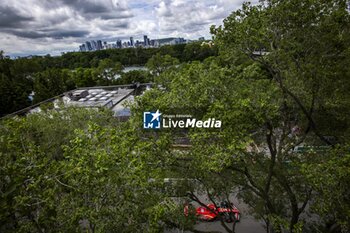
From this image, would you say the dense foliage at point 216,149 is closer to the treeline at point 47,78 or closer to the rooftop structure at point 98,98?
the rooftop structure at point 98,98

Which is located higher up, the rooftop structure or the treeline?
the treeline

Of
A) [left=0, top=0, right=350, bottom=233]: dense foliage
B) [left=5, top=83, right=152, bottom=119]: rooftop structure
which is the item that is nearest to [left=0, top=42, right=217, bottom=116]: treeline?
[left=5, top=83, right=152, bottom=119]: rooftop structure

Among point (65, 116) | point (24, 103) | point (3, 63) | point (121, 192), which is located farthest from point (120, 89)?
point (121, 192)

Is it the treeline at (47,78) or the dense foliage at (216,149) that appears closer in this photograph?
the dense foliage at (216,149)

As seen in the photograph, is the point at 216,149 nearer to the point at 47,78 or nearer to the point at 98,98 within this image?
the point at 98,98

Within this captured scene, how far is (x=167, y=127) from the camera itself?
7035mm

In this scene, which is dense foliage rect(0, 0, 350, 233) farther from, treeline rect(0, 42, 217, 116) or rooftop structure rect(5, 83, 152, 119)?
treeline rect(0, 42, 217, 116)

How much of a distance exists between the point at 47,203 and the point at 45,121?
1105 centimetres

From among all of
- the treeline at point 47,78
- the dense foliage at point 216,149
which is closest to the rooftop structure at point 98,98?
the treeline at point 47,78

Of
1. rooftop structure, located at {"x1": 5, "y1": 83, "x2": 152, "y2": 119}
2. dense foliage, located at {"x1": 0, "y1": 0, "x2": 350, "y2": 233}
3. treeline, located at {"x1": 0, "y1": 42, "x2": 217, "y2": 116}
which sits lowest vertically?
rooftop structure, located at {"x1": 5, "y1": 83, "x2": 152, "y2": 119}

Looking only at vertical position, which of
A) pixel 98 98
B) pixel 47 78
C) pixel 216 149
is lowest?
pixel 98 98

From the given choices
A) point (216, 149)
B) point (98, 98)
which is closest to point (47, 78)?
point (98, 98)

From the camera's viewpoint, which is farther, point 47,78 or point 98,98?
point 47,78

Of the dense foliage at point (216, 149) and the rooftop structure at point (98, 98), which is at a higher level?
the dense foliage at point (216, 149)
